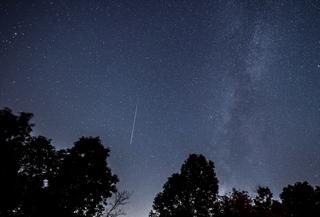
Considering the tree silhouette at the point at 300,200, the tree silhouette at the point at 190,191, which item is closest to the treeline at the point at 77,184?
the tree silhouette at the point at 190,191

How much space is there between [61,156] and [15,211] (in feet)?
24.1

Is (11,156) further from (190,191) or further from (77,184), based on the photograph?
(190,191)

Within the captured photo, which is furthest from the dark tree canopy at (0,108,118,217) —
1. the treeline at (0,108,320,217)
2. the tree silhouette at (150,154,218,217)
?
the tree silhouette at (150,154,218,217)

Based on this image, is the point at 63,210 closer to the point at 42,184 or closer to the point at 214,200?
the point at 42,184

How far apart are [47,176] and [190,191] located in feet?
56.6

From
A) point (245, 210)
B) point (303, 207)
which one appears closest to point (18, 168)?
point (245, 210)

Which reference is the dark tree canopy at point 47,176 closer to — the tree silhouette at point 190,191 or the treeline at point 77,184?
the treeline at point 77,184

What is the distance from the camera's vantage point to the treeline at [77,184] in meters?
26.6

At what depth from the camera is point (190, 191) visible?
34.5 m

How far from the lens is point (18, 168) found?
27078mm

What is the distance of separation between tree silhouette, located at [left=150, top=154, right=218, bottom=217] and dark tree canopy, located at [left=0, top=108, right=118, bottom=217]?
7533 mm

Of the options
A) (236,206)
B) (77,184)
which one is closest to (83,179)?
(77,184)

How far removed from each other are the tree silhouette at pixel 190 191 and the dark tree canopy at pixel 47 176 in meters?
7.53

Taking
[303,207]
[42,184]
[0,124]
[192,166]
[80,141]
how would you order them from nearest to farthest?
[0,124] → [42,184] → [80,141] → [192,166] → [303,207]
